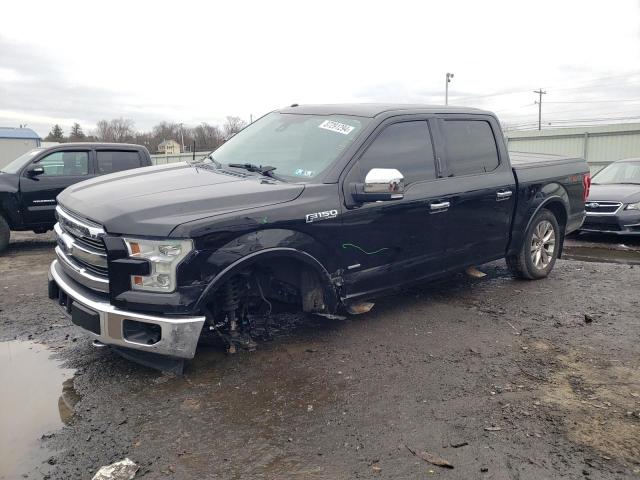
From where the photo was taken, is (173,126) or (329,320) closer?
(329,320)

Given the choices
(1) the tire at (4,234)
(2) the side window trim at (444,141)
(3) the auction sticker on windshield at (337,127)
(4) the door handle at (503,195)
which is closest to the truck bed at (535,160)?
(2) the side window trim at (444,141)

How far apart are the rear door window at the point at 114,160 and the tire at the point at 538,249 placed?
6.97 meters

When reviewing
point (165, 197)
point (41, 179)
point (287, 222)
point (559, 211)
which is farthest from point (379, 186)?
point (41, 179)

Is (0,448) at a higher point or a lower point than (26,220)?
lower

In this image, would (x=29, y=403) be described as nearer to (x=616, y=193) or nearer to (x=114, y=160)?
(x=114, y=160)

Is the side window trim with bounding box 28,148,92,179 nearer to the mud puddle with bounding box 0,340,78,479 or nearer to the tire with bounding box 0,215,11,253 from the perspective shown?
the tire with bounding box 0,215,11,253

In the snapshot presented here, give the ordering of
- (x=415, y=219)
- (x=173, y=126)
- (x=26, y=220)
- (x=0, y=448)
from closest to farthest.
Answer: (x=0, y=448)
(x=415, y=219)
(x=26, y=220)
(x=173, y=126)

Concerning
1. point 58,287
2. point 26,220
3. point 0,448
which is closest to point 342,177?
point 58,287

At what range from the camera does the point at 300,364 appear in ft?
12.8

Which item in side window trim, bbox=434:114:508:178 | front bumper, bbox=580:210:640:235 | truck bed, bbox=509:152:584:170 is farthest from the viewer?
front bumper, bbox=580:210:640:235

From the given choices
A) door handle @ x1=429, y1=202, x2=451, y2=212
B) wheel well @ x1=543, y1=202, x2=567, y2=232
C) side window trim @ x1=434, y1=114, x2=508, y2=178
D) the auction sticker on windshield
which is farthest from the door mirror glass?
wheel well @ x1=543, y1=202, x2=567, y2=232

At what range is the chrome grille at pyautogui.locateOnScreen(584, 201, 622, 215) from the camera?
8.78m

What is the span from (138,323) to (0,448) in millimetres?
967

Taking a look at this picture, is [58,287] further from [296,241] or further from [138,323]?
[296,241]
